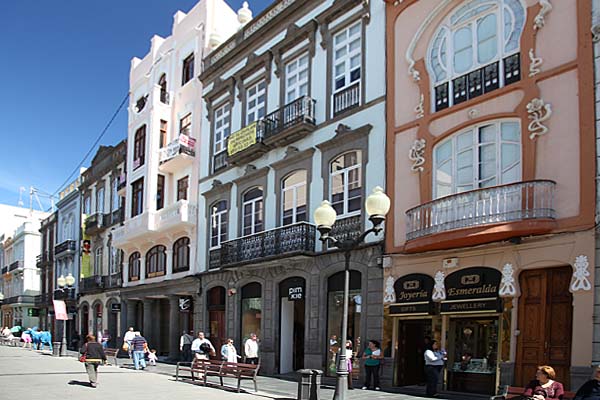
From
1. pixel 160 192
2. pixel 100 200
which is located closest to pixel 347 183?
pixel 160 192

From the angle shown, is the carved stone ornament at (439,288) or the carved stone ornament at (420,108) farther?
the carved stone ornament at (420,108)

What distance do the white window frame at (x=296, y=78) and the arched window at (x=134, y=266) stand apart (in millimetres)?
14859

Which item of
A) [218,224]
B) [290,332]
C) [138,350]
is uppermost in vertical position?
[218,224]

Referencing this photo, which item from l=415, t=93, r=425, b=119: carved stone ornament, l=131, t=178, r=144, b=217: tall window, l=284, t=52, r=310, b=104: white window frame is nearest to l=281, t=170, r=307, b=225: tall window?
l=284, t=52, r=310, b=104: white window frame

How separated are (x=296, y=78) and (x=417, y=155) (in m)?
7.10

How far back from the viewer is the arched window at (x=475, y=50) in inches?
584

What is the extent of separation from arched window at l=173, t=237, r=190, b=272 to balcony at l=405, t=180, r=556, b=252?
47.2 ft

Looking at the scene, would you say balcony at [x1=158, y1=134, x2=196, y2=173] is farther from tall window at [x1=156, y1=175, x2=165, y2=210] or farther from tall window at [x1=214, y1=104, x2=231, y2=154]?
tall window at [x1=214, y1=104, x2=231, y2=154]

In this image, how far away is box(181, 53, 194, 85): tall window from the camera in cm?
2986

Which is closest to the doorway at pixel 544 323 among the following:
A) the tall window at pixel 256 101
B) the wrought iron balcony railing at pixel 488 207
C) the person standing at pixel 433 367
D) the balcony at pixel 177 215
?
the wrought iron balcony railing at pixel 488 207

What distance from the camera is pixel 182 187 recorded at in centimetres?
2947

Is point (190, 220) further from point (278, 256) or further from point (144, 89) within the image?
point (144, 89)

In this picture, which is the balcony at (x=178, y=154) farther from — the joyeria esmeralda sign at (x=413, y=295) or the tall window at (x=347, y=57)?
the joyeria esmeralda sign at (x=413, y=295)

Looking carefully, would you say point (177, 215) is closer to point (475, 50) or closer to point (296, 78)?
point (296, 78)
